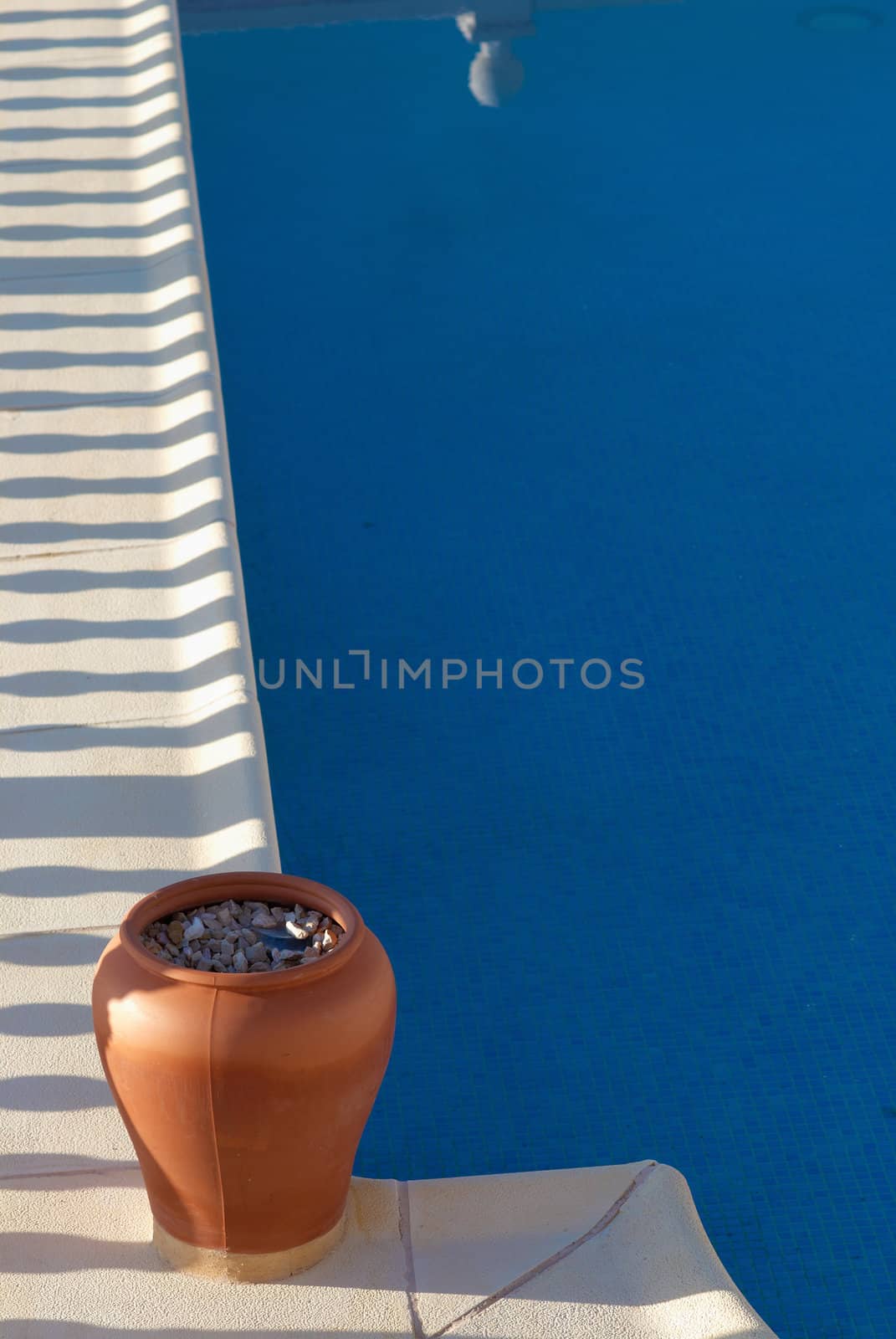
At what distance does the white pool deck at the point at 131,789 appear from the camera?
6.83 feet

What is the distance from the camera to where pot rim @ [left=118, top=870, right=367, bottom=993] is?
189 centimetres

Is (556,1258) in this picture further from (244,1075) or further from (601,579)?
(601,579)

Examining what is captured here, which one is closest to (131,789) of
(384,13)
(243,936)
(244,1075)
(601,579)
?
(243,936)

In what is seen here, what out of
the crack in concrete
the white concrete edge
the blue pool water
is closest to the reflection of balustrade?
the blue pool water

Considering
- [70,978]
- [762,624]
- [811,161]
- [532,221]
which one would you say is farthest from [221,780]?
[811,161]

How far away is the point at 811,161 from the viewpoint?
6.93 m

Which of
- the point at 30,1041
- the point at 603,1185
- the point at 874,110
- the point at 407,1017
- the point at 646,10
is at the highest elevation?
the point at 646,10

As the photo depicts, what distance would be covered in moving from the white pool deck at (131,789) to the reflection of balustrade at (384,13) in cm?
377

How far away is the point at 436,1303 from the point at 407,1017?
4.47 feet

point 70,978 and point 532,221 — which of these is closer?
point 70,978

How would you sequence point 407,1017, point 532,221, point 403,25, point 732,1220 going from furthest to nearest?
point 403,25 < point 532,221 < point 407,1017 < point 732,1220

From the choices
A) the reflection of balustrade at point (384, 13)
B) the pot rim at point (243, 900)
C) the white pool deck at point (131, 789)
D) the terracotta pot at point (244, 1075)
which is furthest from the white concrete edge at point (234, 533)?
the reflection of balustrade at point (384, 13)

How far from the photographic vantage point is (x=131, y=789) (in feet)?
9.27

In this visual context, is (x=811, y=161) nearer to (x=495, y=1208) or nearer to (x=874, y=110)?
(x=874, y=110)
